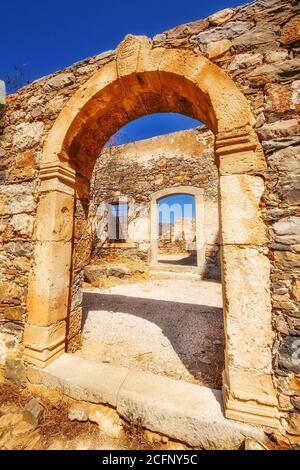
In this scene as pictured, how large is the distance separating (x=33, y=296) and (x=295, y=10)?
10.1ft

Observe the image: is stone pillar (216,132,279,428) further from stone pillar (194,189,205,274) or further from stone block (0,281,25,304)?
stone pillar (194,189,205,274)

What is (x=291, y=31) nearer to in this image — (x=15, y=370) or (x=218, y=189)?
(x=218, y=189)

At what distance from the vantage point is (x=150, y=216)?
7.33m

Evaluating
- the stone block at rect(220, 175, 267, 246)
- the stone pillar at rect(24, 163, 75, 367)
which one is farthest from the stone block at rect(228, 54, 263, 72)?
the stone pillar at rect(24, 163, 75, 367)

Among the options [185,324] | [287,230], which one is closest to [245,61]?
[287,230]

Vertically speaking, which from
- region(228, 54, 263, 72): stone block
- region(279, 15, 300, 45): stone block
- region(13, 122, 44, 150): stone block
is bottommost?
region(13, 122, 44, 150): stone block

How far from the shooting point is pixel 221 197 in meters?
1.58

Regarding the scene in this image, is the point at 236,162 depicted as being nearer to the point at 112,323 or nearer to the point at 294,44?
the point at 294,44

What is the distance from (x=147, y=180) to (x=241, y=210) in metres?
6.28

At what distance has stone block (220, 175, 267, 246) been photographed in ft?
4.84

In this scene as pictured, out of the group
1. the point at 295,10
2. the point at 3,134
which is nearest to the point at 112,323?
the point at 3,134

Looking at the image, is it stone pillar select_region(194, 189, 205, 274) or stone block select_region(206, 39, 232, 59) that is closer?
stone block select_region(206, 39, 232, 59)

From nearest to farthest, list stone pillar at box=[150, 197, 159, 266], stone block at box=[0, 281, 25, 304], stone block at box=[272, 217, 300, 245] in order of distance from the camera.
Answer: stone block at box=[272, 217, 300, 245], stone block at box=[0, 281, 25, 304], stone pillar at box=[150, 197, 159, 266]

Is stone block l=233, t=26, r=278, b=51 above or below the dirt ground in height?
above
